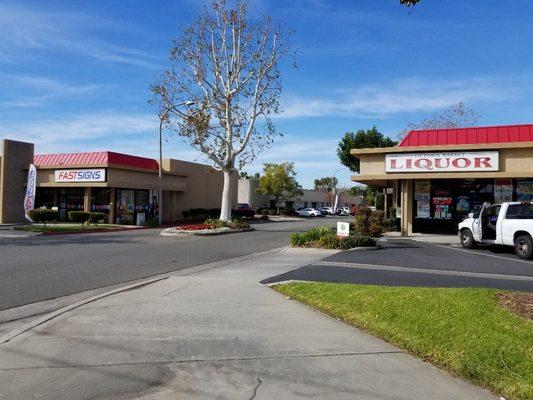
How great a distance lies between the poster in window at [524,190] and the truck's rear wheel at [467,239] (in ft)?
19.2

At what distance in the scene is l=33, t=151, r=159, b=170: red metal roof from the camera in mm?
35719

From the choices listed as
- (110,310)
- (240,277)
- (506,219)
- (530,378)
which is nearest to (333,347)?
(530,378)

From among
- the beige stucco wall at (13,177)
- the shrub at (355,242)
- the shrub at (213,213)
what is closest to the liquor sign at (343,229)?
the shrub at (355,242)

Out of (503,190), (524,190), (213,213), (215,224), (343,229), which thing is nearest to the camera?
(343,229)

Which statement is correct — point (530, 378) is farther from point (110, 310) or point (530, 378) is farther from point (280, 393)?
point (110, 310)

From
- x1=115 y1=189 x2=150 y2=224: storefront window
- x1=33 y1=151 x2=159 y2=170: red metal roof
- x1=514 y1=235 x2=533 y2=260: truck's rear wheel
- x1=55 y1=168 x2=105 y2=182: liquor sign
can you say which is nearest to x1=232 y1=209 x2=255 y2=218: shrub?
x1=115 y1=189 x2=150 y2=224: storefront window

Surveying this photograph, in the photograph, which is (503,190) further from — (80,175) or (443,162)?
(80,175)

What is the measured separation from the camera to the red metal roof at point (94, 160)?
3572cm

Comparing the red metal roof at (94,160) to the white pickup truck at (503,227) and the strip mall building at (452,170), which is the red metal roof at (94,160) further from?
the white pickup truck at (503,227)

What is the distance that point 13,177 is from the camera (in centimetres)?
3619

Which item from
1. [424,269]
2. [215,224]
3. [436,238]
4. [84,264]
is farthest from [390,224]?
[84,264]

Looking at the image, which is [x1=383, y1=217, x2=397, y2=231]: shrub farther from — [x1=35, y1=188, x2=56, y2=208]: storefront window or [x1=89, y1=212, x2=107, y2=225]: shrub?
[x1=35, y1=188, x2=56, y2=208]: storefront window

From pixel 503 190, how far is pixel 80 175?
27.0m

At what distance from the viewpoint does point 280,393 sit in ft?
15.3
